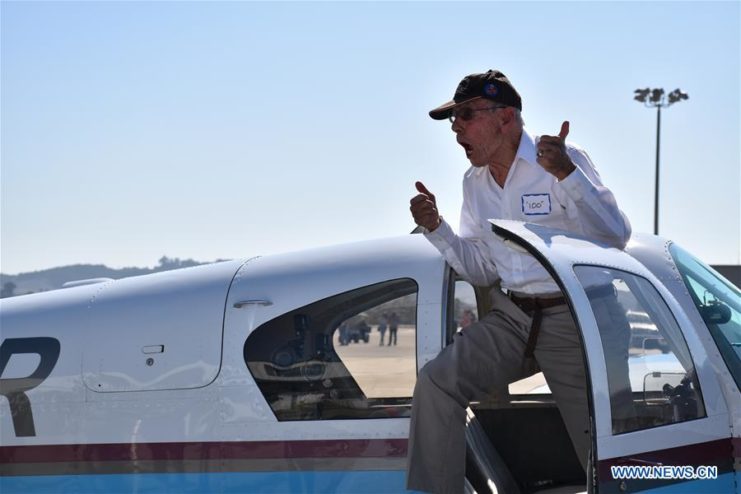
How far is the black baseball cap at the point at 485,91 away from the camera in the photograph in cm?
441

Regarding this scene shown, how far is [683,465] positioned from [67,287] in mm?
3680

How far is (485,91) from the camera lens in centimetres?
441

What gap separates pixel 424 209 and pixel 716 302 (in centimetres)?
145

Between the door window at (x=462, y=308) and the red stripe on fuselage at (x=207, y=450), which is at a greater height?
the door window at (x=462, y=308)

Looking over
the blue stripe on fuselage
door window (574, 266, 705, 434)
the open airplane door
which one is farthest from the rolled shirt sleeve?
the blue stripe on fuselage

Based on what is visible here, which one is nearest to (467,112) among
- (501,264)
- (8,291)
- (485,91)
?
(485,91)

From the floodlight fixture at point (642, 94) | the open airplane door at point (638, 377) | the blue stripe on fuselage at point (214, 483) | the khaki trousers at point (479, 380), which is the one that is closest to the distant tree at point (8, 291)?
the blue stripe on fuselage at point (214, 483)

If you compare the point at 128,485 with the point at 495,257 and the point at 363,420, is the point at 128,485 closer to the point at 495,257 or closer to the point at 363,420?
the point at 363,420

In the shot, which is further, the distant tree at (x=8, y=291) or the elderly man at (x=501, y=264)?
the distant tree at (x=8, y=291)

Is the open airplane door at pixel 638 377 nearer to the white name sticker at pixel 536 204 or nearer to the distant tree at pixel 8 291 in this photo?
the white name sticker at pixel 536 204

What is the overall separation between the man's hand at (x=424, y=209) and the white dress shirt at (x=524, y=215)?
0.21ft

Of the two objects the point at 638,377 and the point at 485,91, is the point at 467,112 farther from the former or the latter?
the point at 638,377

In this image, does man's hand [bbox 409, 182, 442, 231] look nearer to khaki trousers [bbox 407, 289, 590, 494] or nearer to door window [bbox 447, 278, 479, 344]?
door window [bbox 447, 278, 479, 344]

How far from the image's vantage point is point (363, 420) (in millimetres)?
4457
